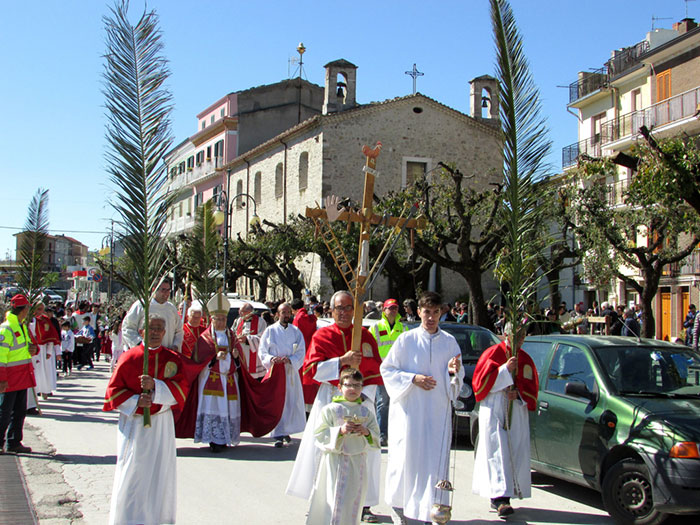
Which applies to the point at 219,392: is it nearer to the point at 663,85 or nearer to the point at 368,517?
the point at 368,517

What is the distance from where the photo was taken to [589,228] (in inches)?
708

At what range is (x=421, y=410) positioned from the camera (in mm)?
6316

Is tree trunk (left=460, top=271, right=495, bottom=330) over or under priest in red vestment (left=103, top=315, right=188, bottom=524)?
over

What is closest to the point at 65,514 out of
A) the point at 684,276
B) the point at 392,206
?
the point at 392,206

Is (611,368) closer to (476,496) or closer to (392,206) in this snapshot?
(476,496)

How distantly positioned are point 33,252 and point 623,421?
8.78 meters

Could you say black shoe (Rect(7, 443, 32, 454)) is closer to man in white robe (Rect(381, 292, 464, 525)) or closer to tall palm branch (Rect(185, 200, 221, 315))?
tall palm branch (Rect(185, 200, 221, 315))

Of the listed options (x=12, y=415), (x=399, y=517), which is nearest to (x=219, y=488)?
(x=399, y=517)

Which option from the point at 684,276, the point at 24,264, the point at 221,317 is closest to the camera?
the point at 221,317

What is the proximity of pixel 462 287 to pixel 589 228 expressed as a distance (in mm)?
18936

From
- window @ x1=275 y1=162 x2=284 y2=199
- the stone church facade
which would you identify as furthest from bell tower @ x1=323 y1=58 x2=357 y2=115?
window @ x1=275 y1=162 x2=284 y2=199

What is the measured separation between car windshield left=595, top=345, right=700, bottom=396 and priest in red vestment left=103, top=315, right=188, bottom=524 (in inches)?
153

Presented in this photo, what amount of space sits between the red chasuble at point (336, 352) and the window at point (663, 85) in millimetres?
27916

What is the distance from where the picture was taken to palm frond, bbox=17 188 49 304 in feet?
36.2
